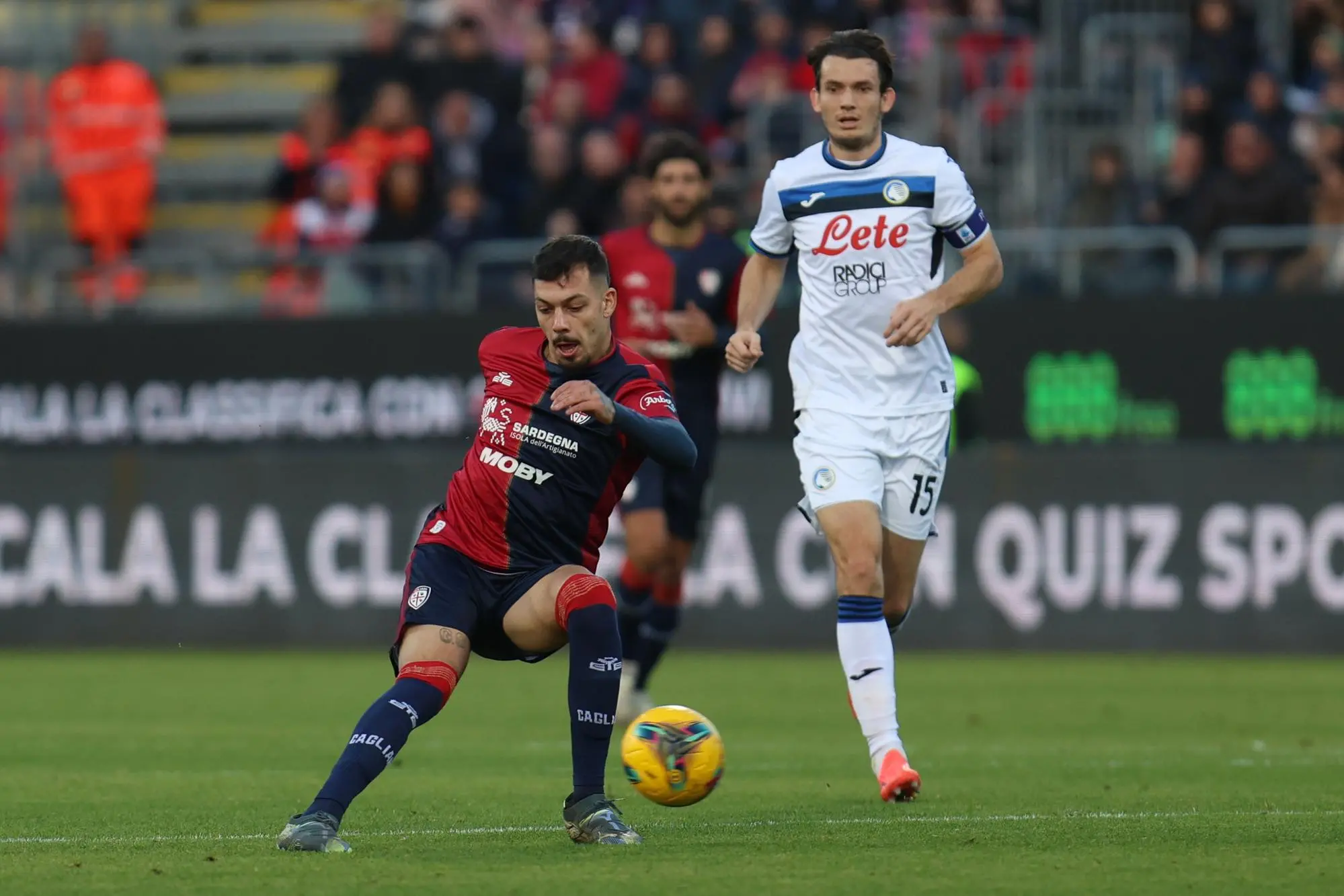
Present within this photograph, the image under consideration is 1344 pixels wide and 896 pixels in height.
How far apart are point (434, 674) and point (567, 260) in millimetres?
1245

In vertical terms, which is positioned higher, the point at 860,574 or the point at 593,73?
the point at 593,73

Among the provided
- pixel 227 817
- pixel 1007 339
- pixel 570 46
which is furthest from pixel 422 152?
pixel 227 817

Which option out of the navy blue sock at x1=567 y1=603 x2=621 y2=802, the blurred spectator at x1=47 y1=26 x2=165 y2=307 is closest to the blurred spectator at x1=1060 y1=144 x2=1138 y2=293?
the blurred spectator at x1=47 y1=26 x2=165 y2=307

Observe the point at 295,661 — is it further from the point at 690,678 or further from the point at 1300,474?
the point at 1300,474

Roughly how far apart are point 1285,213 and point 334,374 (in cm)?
744

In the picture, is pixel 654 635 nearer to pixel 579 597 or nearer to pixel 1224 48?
pixel 579 597

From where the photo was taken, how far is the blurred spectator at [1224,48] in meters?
18.4

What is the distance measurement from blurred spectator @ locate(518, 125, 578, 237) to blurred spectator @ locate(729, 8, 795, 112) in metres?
1.44

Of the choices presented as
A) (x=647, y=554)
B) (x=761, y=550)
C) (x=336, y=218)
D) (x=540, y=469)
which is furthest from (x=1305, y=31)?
(x=540, y=469)

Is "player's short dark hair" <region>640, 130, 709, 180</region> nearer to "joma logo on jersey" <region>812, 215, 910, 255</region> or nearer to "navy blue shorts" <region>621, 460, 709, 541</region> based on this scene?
"navy blue shorts" <region>621, 460, 709, 541</region>

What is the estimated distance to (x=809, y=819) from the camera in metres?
7.54

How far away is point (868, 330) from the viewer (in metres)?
8.58

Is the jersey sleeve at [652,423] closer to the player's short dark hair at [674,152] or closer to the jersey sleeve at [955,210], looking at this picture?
the jersey sleeve at [955,210]

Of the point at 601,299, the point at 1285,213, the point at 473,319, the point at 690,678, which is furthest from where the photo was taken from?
the point at 473,319
